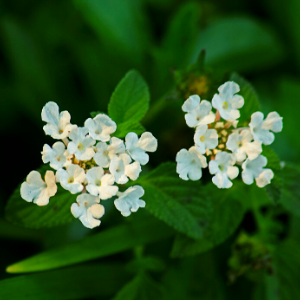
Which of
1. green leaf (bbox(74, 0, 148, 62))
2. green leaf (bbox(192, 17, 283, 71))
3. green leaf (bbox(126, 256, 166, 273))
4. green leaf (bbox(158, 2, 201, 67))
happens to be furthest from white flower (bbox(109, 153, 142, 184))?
green leaf (bbox(192, 17, 283, 71))

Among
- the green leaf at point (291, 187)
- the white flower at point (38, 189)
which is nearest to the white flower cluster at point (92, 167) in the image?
the white flower at point (38, 189)

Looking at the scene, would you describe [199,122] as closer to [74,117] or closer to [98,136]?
[98,136]

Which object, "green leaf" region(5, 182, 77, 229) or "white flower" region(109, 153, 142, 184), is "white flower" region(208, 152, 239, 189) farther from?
"green leaf" region(5, 182, 77, 229)

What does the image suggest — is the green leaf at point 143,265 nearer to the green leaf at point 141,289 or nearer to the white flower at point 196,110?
the green leaf at point 141,289

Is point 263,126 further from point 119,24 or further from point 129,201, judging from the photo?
point 119,24

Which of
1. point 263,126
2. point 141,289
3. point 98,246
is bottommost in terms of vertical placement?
point 141,289

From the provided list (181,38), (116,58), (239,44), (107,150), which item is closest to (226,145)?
(107,150)
